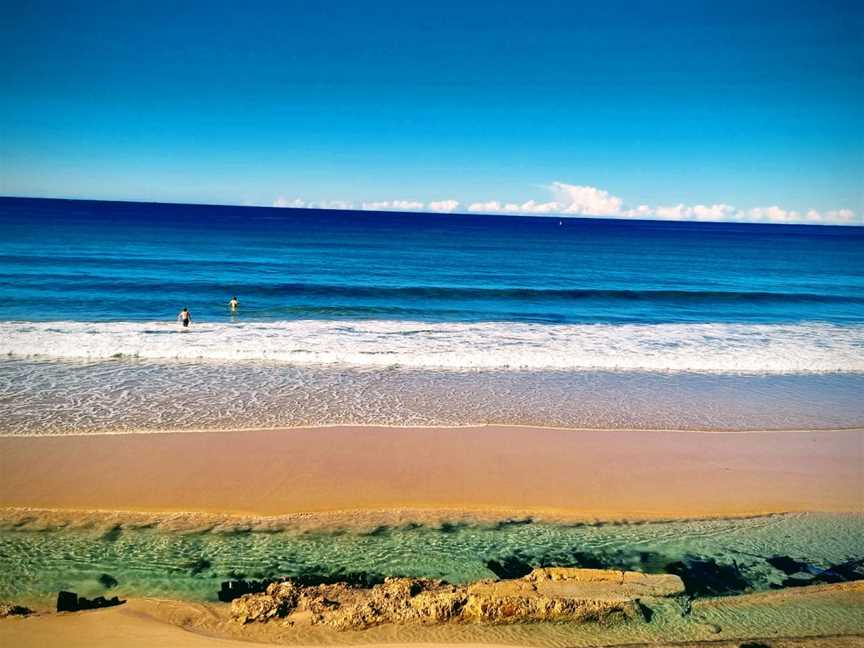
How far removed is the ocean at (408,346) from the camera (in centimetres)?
1309

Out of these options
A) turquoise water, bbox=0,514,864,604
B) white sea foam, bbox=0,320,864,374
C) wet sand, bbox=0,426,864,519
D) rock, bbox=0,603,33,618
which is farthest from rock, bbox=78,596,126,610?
white sea foam, bbox=0,320,864,374

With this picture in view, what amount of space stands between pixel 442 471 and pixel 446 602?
13.1 ft

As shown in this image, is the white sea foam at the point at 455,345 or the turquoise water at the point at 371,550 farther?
the white sea foam at the point at 455,345

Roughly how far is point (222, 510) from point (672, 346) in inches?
681

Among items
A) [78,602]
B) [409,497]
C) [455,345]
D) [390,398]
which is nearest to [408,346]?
[455,345]

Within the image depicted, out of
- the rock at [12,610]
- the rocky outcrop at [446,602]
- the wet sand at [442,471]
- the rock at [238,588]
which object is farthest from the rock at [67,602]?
the wet sand at [442,471]

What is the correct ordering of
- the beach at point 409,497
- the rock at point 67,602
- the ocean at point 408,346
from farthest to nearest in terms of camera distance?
the ocean at point 408,346, the rock at point 67,602, the beach at point 409,497

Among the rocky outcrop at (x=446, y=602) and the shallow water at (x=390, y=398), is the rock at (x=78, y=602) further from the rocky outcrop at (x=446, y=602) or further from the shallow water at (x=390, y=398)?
the shallow water at (x=390, y=398)

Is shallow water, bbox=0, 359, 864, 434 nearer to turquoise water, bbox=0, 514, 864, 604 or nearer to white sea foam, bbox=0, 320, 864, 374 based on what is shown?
white sea foam, bbox=0, 320, 864, 374

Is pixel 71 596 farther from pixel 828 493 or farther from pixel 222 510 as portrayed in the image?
pixel 828 493

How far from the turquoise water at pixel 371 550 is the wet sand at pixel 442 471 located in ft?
1.93

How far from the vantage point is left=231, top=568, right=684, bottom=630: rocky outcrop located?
18.4 feet

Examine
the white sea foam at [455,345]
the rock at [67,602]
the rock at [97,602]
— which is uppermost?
the white sea foam at [455,345]

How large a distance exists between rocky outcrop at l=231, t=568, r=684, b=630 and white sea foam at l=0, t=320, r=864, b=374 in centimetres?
1118
